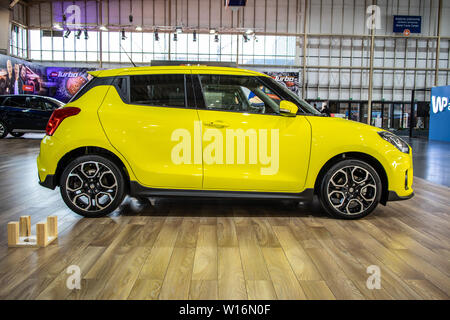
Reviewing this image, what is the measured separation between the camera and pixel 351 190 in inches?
150

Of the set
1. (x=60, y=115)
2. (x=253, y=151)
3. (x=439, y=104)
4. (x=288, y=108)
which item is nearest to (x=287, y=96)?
(x=288, y=108)

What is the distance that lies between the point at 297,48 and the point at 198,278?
28222 mm

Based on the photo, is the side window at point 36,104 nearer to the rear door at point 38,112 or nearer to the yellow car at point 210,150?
the rear door at point 38,112

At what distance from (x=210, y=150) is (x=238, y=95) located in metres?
0.65

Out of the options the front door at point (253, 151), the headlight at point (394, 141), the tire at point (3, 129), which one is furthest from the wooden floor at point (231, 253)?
the tire at point (3, 129)

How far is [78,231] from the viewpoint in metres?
3.40

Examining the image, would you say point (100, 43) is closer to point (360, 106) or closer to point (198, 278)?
point (360, 106)

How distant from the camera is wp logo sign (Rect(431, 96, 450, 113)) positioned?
1751 centimetres

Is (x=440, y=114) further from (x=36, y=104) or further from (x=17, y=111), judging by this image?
(x=17, y=111)

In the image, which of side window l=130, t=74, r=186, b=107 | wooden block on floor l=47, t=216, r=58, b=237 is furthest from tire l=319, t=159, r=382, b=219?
wooden block on floor l=47, t=216, r=58, b=237

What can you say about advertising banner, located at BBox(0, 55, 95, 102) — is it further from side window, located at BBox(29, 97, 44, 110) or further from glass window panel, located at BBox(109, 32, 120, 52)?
side window, located at BBox(29, 97, 44, 110)

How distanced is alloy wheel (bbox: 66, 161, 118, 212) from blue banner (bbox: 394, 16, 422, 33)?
29826 mm

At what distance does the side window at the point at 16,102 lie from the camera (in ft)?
45.7

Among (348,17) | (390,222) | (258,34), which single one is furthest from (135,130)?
(348,17)
